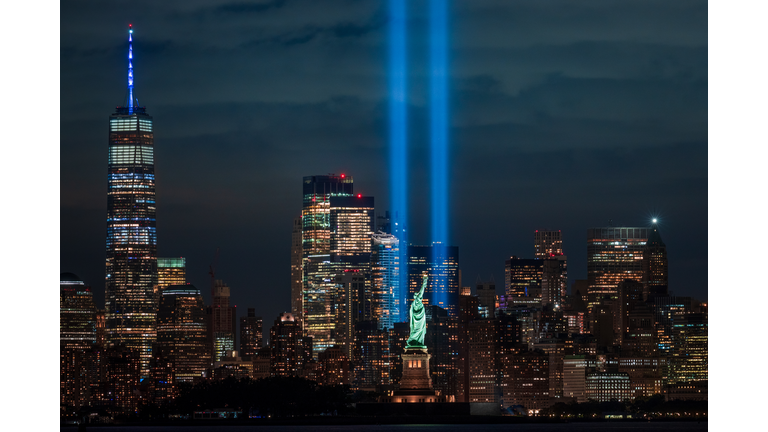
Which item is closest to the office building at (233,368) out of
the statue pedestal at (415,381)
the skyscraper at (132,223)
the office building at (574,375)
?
the skyscraper at (132,223)

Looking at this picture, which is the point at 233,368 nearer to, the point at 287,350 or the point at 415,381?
the point at 287,350

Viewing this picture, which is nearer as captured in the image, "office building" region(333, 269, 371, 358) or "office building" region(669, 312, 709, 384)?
"office building" region(669, 312, 709, 384)

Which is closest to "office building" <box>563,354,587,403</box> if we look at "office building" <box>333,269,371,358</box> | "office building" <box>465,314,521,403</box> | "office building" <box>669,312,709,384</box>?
"office building" <box>465,314,521,403</box>

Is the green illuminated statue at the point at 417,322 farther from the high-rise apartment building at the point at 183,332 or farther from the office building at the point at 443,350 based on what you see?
the high-rise apartment building at the point at 183,332

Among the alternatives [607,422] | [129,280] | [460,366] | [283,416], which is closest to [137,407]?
[283,416]

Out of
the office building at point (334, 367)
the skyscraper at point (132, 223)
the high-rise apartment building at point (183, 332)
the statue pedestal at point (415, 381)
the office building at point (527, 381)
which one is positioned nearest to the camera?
the statue pedestal at point (415, 381)

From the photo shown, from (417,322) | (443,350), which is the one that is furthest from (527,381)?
(417,322)

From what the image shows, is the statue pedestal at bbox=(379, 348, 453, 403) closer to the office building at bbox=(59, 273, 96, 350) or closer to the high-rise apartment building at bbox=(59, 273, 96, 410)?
the high-rise apartment building at bbox=(59, 273, 96, 410)
